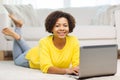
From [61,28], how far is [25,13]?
1.21 metres

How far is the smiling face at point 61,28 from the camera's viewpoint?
1.93 metres

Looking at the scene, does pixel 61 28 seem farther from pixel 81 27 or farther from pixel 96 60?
pixel 81 27

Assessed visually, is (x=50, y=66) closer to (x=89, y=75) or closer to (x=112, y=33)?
(x=89, y=75)

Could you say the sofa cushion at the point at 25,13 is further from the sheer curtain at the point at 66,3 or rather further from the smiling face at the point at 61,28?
the smiling face at the point at 61,28

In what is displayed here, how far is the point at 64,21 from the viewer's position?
6.41ft

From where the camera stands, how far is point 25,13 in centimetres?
306

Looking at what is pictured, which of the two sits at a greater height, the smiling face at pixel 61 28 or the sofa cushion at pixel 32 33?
the smiling face at pixel 61 28

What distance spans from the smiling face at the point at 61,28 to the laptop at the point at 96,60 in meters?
0.39

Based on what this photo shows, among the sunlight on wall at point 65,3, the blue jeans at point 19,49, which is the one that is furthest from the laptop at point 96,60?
the sunlight on wall at point 65,3

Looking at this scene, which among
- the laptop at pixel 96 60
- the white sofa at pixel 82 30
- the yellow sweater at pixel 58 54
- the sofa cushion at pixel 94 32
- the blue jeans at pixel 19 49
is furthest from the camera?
the sofa cushion at pixel 94 32

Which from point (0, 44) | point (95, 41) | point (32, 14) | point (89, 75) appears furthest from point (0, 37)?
point (89, 75)

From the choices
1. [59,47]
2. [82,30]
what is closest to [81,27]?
[82,30]

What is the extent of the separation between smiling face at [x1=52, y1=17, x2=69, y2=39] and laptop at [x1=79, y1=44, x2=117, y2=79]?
39 cm

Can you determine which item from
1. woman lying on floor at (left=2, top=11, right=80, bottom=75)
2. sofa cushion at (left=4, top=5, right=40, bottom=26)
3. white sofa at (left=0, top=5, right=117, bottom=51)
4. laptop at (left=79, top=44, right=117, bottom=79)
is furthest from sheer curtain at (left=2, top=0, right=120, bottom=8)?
laptop at (left=79, top=44, right=117, bottom=79)
